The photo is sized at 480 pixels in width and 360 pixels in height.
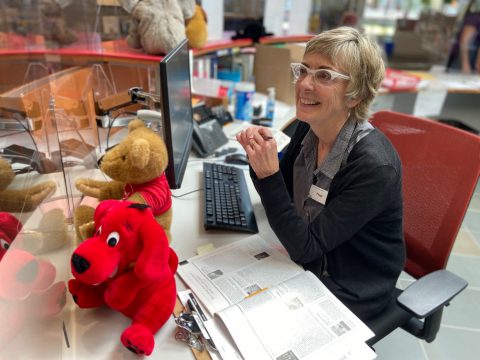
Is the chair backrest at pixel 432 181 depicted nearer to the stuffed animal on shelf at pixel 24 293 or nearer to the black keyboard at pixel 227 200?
the black keyboard at pixel 227 200

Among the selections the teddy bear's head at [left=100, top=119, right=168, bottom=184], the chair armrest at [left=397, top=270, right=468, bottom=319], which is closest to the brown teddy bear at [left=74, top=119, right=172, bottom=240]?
the teddy bear's head at [left=100, top=119, right=168, bottom=184]

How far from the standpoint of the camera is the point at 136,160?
0.87 m

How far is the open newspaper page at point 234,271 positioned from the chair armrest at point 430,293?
0.29 m

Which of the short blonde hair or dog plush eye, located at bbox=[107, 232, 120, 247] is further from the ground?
the short blonde hair

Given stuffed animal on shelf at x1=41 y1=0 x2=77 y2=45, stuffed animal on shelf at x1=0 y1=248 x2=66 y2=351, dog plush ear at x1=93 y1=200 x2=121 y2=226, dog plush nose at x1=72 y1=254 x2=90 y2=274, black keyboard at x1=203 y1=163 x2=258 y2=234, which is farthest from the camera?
stuffed animal on shelf at x1=41 y1=0 x2=77 y2=45

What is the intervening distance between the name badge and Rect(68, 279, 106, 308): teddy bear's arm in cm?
65

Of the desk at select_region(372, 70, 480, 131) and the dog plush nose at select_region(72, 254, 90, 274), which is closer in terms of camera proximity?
the dog plush nose at select_region(72, 254, 90, 274)

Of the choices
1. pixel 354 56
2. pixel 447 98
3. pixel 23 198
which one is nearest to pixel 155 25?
pixel 354 56

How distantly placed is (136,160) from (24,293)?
1.19ft

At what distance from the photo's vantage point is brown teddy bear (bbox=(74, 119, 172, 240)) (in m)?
0.89

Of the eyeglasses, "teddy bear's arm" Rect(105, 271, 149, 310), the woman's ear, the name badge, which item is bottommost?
"teddy bear's arm" Rect(105, 271, 149, 310)

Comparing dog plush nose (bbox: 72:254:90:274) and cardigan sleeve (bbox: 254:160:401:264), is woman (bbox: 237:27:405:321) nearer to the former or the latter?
cardigan sleeve (bbox: 254:160:401:264)

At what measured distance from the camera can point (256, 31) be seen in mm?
2832

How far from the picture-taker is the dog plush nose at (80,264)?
70 cm
